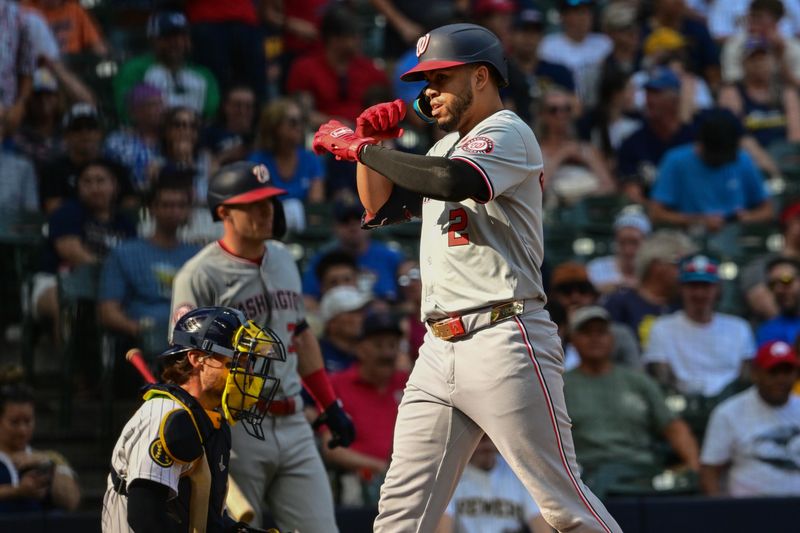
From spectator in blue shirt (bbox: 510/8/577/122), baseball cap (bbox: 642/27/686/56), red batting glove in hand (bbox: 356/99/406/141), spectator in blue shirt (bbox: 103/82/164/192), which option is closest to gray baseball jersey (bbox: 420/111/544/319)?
red batting glove in hand (bbox: 356/99/406/141)

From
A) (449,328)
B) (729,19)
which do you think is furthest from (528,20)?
(449,328)

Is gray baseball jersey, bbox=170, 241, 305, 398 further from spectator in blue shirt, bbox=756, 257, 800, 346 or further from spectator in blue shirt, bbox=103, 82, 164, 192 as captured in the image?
spectator in blue shirt, bbox=756, 257, 800, 346

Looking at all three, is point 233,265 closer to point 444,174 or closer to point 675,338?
point 444,174

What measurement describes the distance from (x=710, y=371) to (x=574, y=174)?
2267 millimetres

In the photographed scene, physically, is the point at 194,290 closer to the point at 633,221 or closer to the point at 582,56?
the point at 633,221

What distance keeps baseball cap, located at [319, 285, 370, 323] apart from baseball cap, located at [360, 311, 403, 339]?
1.21ft

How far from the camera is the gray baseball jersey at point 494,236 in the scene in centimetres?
421

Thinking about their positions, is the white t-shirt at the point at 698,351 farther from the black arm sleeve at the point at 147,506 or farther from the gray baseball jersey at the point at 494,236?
the black arm sleeve at the point at 147,506

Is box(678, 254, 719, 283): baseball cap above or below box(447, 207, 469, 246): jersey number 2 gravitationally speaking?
below

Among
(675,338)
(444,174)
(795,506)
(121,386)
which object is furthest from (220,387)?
(675,338)

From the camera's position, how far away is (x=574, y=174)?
33.8ft

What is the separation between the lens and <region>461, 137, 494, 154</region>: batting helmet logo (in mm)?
4133

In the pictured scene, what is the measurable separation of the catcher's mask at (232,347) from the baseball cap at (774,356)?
4.11 meters

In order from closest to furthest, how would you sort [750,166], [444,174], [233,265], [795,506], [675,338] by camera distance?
[444,174] < [233,265] < [795,506] < [675,338] < [750,166]
